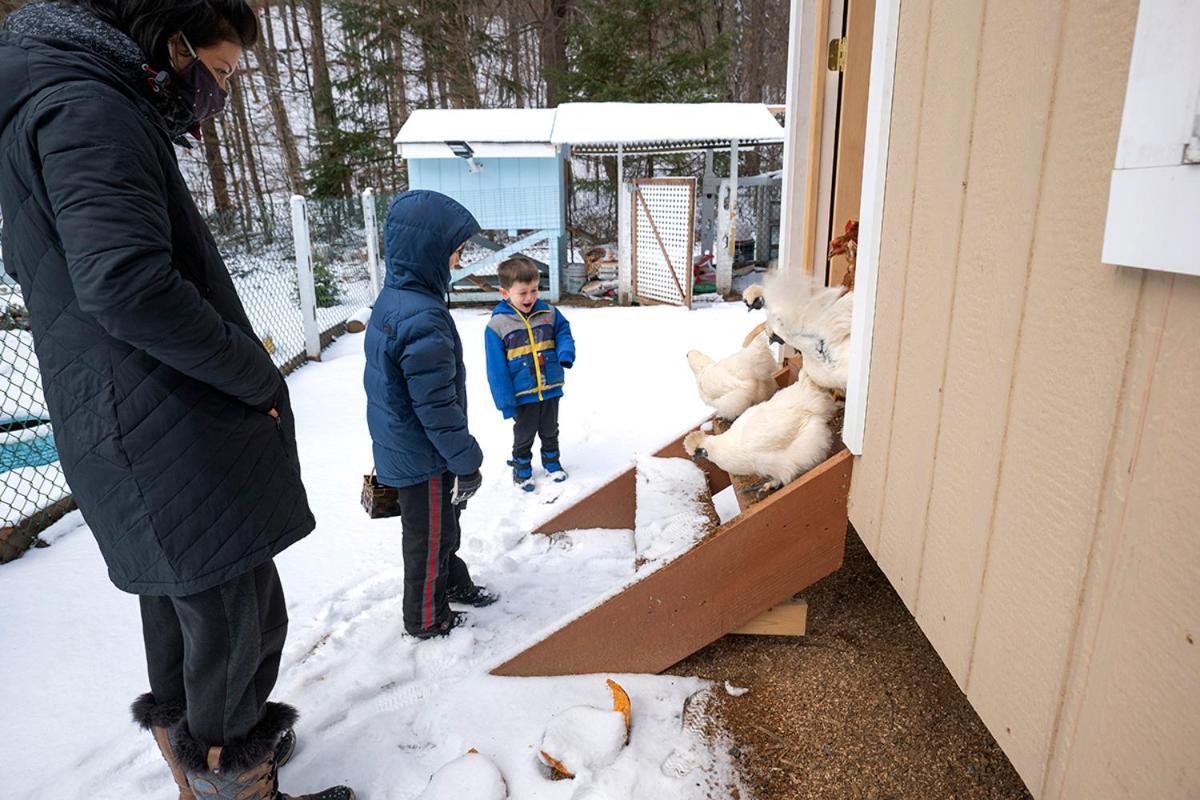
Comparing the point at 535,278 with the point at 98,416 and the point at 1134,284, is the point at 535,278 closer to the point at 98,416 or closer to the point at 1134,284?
the point at 98,416

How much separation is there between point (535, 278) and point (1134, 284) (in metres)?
3.12

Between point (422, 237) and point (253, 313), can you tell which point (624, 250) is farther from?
point (422, 237)

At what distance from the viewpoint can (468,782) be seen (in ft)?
5.53

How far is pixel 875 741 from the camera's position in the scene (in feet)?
5.95

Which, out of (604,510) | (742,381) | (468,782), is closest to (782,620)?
(742,381)

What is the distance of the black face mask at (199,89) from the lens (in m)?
1.33

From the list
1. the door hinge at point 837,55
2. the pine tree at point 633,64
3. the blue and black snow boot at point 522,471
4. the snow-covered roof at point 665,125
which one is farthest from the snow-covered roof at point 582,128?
the door hinge at point 837,55

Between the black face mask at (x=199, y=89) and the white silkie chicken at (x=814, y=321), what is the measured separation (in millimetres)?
1550

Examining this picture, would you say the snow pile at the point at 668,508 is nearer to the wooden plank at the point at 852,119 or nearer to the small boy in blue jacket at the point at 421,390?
the small boy in blue jacket at the point at 421,390

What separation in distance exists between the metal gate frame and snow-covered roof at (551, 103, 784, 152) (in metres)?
0.63

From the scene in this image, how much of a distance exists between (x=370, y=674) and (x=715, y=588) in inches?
45.1

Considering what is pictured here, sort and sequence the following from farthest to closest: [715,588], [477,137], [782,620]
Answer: [477,137], [782,620], [715,588]

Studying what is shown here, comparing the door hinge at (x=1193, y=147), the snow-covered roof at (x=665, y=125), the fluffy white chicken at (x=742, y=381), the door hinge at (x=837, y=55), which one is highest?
the snow-covered roof at (x=665, y=125)

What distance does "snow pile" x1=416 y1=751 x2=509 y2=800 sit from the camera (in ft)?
5.43
